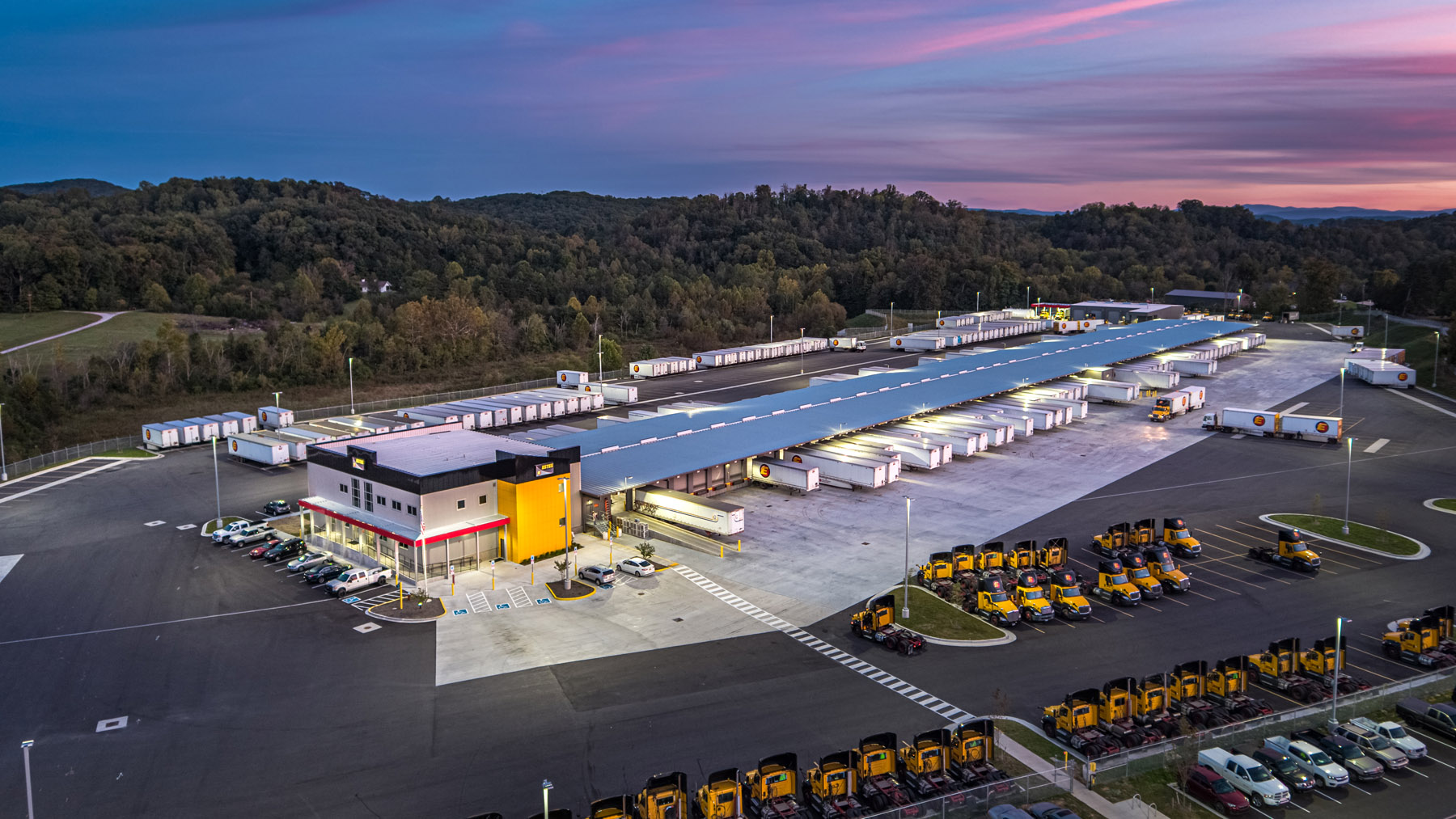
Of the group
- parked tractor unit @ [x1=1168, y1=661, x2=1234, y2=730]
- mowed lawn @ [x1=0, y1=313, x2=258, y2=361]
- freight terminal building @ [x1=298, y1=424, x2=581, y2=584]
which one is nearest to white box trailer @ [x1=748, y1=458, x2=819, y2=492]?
freight terminal building @ [x1=298, y1=424, x2=581, y2=584]

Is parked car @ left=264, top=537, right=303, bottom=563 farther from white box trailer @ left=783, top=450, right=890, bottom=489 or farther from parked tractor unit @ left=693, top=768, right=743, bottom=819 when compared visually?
parked tractor unit @ left=693, top=768, right=743, bottom=819

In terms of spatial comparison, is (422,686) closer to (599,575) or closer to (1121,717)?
(599,575)

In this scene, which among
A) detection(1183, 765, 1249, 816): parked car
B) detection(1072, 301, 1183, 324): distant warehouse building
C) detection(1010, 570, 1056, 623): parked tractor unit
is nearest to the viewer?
detection(1183, 765, 1249, 816): parked car

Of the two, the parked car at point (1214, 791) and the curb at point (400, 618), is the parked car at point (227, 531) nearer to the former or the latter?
the curb at point (400, 618)

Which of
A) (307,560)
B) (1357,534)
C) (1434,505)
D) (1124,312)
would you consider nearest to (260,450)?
(307,560)

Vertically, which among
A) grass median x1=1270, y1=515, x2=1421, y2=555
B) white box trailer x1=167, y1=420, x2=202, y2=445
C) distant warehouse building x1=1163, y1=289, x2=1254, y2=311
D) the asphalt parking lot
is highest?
distant warehouse building x1=1163, y1=289, x2=1254, y2=311

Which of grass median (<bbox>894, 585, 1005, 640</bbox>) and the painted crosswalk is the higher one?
grass median (<bbox>894, 585, 1005, 640</bbox>)
